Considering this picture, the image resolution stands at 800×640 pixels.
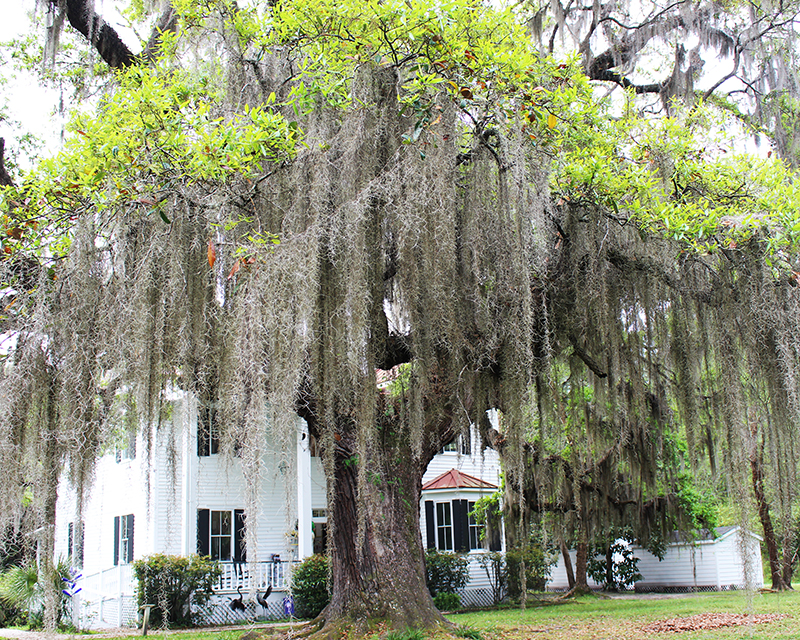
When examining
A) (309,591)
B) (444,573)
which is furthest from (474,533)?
(309,591)

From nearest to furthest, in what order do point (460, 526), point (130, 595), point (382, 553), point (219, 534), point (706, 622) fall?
point (382, 553), point (706, 622), point (130, 595), point (219, 534), point (460, 526)

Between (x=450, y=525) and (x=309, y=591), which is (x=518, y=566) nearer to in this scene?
(x=450, y=525)

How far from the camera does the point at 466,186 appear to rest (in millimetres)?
5641

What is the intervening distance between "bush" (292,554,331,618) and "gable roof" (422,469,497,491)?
392 centimetres

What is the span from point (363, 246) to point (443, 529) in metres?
11.8

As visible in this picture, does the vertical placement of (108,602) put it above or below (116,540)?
below

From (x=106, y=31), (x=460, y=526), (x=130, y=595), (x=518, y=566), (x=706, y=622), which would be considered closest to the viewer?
(x=106, y=31)

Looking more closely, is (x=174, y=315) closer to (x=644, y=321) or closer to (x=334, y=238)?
(x=334, y=238)

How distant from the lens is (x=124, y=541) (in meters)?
13.5

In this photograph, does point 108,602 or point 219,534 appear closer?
point 108,602

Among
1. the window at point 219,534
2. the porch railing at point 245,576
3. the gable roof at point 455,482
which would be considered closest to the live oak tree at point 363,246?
the porch railing at point 245,576

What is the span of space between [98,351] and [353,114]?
264cm

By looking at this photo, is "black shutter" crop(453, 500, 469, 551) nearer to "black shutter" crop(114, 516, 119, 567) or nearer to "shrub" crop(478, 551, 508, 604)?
"shrub" crop(478, 551, 508, 604)

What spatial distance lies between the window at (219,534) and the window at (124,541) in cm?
139
